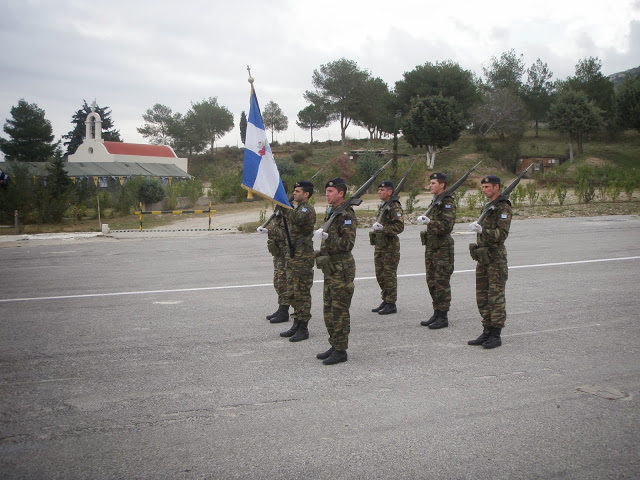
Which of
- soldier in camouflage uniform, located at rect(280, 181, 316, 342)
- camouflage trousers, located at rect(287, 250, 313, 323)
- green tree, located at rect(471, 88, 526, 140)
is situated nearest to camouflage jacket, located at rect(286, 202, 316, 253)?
soldier in camouflage uniform, located at rect(280, 181, 316, 342)

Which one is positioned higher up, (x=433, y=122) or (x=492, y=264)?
(x=433, y=122)

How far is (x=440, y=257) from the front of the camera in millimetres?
7039

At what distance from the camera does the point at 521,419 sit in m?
4.25

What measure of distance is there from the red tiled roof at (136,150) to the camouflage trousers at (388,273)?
42988 millimetres

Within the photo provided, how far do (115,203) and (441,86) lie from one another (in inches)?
1713

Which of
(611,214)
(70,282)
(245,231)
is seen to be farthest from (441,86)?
(70,282)

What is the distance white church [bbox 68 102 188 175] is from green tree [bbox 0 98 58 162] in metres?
15.4

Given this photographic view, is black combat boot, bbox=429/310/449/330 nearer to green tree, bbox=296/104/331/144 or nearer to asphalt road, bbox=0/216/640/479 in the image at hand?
asphalt road, bbox=0/216/640/479

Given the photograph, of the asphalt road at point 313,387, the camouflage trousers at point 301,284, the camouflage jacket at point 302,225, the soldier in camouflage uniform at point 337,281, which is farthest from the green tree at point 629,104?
the soldier in camouflage uniform at point 337,281

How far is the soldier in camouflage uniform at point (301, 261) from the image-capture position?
6.49 m

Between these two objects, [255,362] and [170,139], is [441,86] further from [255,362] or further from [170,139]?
[255,362]

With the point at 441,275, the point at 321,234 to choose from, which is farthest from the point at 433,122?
the point at 321,234

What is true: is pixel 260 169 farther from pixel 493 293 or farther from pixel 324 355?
pixel 493 293

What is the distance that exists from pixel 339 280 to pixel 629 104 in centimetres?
5731
